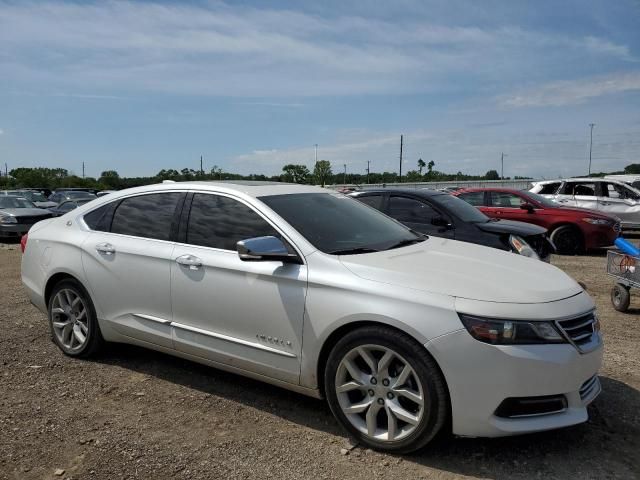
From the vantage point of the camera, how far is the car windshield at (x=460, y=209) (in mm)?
7836

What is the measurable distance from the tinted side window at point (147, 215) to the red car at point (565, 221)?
914 cm

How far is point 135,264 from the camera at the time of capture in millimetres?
4270

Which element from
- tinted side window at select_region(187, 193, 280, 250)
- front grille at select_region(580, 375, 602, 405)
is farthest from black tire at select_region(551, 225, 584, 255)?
tinted side window at select_region(187, 193, 280, 250)

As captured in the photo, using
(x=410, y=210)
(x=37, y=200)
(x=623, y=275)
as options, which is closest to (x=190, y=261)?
(x=410, y=210)

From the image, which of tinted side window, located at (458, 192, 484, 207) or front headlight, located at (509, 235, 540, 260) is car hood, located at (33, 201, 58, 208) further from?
front headlight, located at (509, 235, 540, 260)

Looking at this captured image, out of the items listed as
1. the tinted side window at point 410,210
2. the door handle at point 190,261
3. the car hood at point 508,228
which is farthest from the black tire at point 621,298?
the door handle at point 190,261

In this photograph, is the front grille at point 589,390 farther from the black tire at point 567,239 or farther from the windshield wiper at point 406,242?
the black tire at point 567,239

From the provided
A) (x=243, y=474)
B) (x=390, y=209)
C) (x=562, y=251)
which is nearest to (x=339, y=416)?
(x=243, y=474)

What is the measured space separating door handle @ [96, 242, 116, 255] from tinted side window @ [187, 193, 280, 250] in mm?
749

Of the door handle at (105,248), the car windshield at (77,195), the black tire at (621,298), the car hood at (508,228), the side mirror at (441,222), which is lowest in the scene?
the black tire at (621,298)

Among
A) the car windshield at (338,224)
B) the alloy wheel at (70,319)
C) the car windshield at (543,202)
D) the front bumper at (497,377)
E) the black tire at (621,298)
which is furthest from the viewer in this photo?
the car windshield at (543,202)

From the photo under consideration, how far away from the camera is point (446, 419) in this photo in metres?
3.01

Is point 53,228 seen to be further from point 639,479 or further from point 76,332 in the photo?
point 639,479

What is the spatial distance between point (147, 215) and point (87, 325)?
42.9 inches
